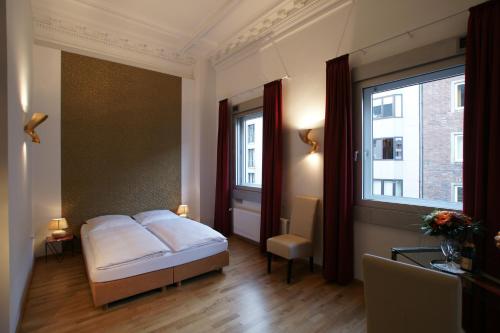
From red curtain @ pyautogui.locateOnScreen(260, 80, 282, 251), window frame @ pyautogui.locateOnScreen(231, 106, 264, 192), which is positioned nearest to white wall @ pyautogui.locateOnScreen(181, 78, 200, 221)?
window frame @ pyautogui.locateOnScreen(231, 106, 264, 192)

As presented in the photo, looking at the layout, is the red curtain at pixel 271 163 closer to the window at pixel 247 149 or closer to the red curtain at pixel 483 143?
the window at pixel 247 149

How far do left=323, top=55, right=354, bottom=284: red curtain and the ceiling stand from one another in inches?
40.9

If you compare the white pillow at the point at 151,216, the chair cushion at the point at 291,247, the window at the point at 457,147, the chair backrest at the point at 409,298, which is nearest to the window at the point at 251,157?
the white pillow at the point at 151,216

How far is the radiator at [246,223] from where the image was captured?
4.21 meters

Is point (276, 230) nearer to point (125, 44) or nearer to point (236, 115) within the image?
point (236, 115)

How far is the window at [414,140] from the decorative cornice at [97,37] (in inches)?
147

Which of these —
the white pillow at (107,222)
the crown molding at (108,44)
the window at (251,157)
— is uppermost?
the crown molding at (108,44)

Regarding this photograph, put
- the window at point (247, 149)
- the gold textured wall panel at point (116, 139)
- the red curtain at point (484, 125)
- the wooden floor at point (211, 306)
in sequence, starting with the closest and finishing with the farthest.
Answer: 1. the red curtain at point (484, 125)
2. the wooden floor at point (211, 306)
3. the gold textured wall panel at point (116, 139)
4. the window at point (247, 149)

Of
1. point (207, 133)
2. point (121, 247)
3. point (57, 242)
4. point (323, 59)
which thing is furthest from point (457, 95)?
point (57, 242)

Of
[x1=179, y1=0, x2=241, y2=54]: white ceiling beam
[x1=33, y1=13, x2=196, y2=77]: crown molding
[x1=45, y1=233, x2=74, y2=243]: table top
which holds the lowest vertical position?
[x1=45, y1=233, x2=74, y2=243]: table top

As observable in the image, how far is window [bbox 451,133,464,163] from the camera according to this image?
2.29 m

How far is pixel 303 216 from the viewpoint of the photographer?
3252 mm

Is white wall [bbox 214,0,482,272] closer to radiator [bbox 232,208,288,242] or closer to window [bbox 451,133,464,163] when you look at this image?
radiator [bbox 232,208,288,242]

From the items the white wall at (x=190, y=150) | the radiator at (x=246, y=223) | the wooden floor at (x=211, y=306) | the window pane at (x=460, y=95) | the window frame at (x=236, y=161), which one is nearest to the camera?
the wooden floor at (x=211, y=306)
